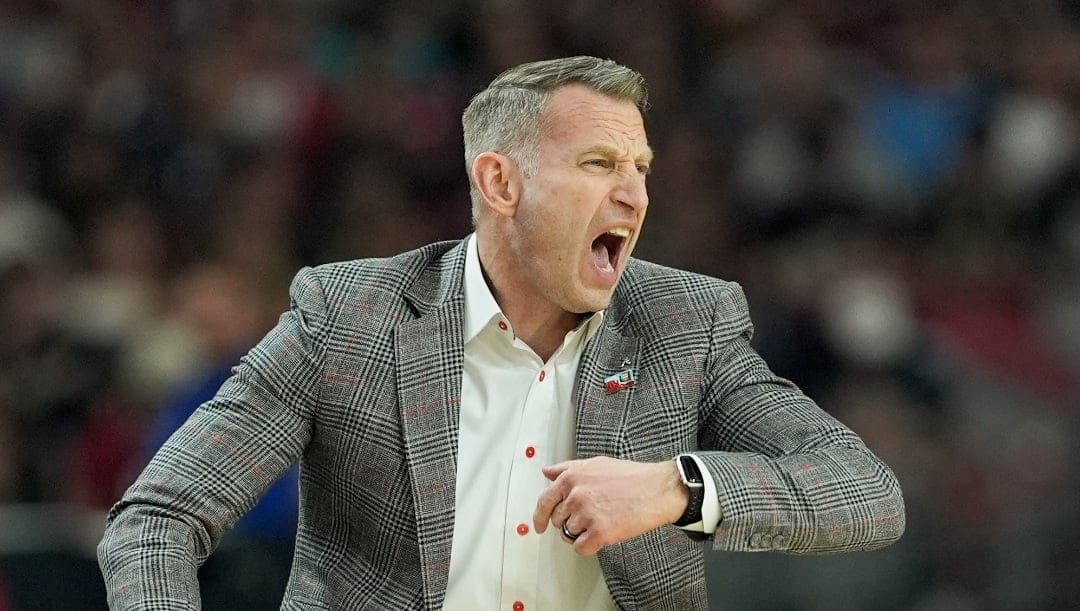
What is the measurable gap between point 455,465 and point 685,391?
16.1 inches

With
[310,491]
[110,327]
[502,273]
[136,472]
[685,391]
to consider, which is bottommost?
[136,472]

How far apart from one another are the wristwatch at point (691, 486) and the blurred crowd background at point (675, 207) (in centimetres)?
188

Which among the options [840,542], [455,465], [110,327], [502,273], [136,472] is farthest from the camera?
[110,327]

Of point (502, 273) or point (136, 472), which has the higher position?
point (502, 273)

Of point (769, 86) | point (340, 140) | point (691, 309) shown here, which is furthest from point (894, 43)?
point (691, 309)

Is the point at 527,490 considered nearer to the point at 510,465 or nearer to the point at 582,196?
the point at 510,465

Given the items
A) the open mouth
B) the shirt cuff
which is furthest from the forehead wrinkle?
the shirt cuff

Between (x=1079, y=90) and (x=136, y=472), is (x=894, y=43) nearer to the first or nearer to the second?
(x=1079, y=90)

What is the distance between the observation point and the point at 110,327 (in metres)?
5.45

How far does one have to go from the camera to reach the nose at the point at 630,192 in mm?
2627

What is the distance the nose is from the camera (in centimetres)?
263

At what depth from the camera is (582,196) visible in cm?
261

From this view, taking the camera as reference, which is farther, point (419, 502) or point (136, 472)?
point (136, 472)

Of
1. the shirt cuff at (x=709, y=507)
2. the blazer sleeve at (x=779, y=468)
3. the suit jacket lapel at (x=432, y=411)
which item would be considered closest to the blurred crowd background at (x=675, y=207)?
the blazer sleeve at (x=779, y=468)
